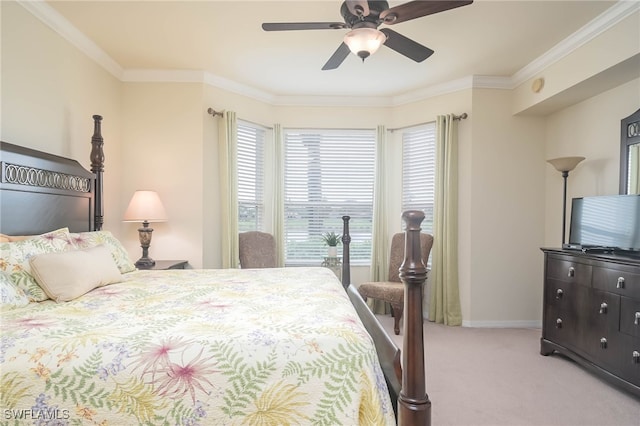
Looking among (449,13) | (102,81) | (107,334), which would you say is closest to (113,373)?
(107,334)

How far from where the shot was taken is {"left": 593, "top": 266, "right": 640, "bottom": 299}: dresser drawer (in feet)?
7.85

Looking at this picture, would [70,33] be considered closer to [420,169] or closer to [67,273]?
[67,273]

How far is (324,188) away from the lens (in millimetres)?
4883

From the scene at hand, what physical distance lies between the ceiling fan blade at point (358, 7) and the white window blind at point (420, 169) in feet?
8.62

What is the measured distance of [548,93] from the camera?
3.49 meters

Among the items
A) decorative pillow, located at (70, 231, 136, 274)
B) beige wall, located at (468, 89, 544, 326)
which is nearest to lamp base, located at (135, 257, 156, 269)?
decorative pillow, located at (70, 231, 136, 274)

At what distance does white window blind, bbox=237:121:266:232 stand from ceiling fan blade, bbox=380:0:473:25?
2638 mm

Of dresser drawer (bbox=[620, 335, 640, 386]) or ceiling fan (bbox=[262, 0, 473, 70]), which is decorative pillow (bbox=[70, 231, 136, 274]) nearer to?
ceiling fan (bbox=[262, 0, 473, 70])

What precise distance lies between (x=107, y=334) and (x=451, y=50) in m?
3.51

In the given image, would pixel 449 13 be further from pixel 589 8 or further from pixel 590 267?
pixel 590 267

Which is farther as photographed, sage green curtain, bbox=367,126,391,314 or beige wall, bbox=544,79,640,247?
sage green curtain, bbox=367,126,391,314

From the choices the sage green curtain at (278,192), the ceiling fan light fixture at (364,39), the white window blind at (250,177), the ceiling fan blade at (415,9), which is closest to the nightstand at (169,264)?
the white window blind at (250,177)

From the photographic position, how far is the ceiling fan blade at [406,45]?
238 centimetres

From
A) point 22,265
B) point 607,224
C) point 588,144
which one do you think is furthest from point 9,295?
point 588,144
